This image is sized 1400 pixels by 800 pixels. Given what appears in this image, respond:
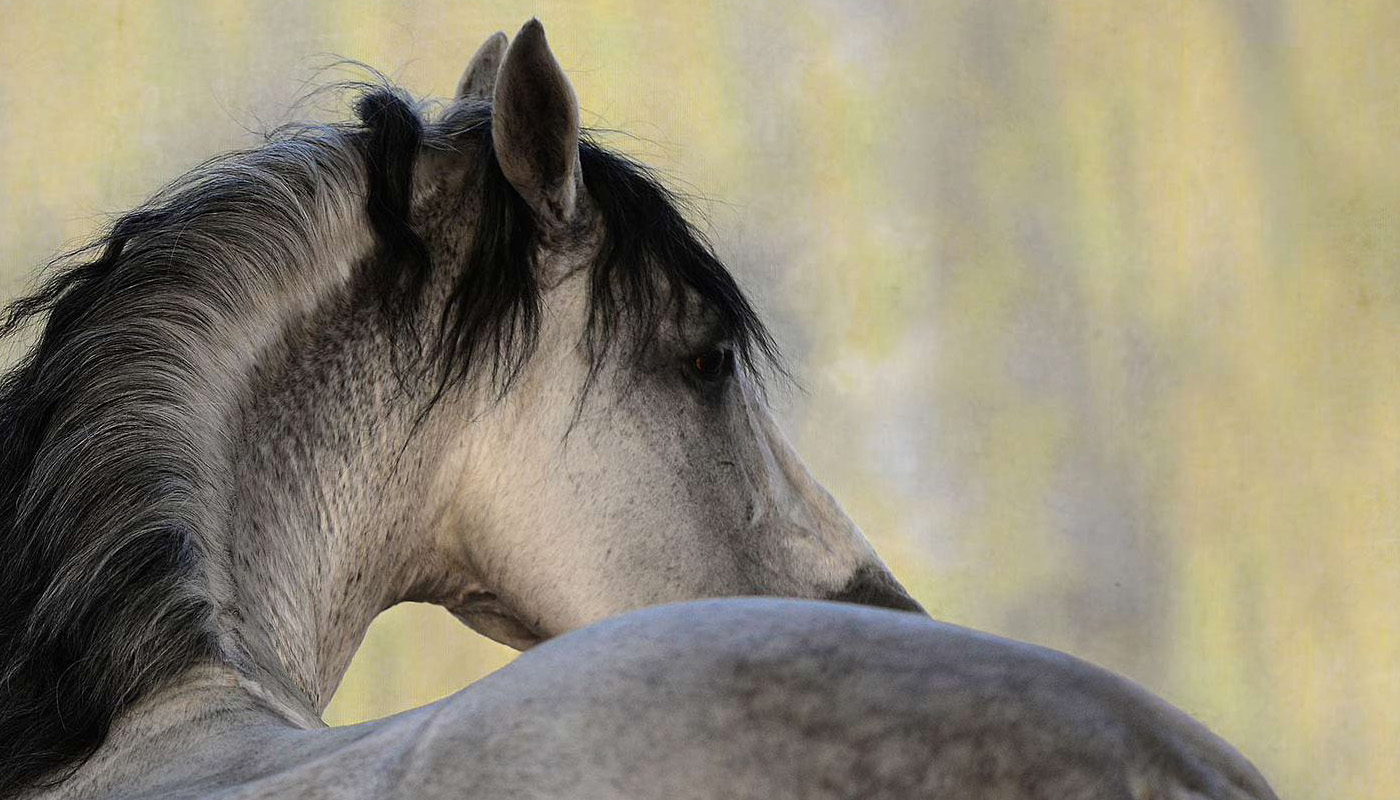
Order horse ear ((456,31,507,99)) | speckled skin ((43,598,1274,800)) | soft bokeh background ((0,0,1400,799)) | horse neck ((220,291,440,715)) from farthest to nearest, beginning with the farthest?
soft bokeh background ((0,0,1400,799)) → horse ear ((456,31,507,99)) → horse neck ((220,291,440,715)) → speckled skin ((43,598,1274,800))

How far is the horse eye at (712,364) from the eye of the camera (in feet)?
3.19

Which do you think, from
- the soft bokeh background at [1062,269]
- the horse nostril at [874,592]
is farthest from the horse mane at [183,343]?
the soft bokeh background at [1062,269]

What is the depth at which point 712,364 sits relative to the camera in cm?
98

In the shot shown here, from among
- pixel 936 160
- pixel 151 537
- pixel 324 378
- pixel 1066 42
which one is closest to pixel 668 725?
pixel 151 537

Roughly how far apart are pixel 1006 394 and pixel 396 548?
214 centimetres

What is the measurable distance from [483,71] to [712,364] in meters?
0.39

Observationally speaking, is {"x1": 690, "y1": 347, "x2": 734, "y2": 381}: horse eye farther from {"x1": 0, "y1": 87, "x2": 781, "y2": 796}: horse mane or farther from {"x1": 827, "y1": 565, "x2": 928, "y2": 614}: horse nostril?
{"x1": 827, "y1": 565, "x2": 928, "y2": 614}: horse nostril

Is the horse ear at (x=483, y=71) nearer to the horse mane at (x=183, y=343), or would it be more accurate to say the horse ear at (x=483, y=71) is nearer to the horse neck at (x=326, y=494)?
the horse mane at (x=183, y=343)

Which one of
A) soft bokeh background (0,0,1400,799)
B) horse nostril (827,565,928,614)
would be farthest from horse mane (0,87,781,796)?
soft bokeh background (0,0,1400,799)

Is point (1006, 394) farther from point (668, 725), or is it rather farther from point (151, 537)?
point (668, 725)

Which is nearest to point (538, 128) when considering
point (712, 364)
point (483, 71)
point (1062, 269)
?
point (712, 364)

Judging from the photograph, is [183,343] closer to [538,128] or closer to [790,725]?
[538,128]

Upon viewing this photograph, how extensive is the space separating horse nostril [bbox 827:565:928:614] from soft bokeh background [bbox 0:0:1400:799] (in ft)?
5.38

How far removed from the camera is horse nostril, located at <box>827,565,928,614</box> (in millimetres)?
1019
